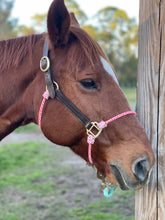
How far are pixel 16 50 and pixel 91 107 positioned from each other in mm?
755

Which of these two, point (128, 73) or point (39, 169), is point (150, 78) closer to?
point (39, 169)

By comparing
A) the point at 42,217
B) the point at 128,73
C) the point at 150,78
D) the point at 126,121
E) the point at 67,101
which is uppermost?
the point at 150,78

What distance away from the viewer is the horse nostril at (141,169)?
56.3 inches

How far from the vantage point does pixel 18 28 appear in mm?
32438

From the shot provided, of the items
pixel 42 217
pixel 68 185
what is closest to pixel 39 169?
pixel 68 185

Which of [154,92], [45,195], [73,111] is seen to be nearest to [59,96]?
[73,111]

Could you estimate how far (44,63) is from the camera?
1.69m

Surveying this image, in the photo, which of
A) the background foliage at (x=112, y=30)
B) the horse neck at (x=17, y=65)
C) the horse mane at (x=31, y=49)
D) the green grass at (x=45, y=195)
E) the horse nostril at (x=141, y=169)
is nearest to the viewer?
the horse nostril at (x=141, y=169)

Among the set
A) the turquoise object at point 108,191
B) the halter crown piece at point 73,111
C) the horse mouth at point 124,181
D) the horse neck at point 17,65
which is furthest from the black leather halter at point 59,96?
the turquoise object at point 108,191

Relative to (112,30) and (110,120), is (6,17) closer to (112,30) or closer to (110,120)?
(112,30)

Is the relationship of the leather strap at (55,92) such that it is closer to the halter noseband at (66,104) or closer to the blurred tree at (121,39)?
the halter noseband at (66,104)

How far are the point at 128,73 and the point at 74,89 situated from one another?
94.3ft

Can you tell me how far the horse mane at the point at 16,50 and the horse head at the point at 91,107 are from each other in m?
0.21

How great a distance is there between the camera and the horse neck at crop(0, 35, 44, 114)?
1.80 m
